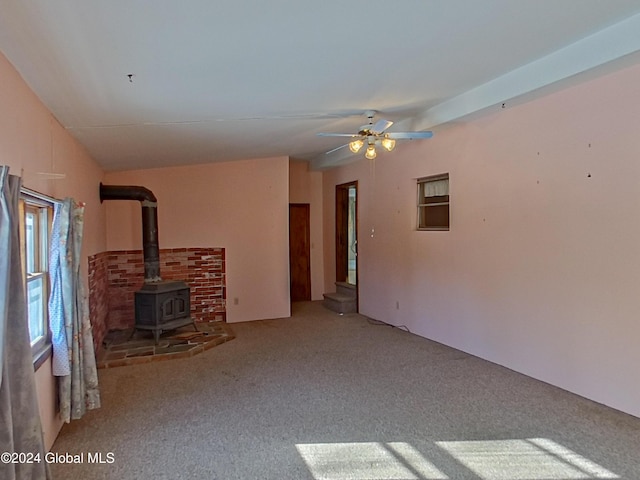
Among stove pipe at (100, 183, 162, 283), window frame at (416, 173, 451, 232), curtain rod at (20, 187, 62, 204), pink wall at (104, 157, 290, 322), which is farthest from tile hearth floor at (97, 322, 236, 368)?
window frame at (416, 173, 451, 232)

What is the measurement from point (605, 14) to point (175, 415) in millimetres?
3967

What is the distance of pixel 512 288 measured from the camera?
4.29 m

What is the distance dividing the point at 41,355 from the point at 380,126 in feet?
10.4

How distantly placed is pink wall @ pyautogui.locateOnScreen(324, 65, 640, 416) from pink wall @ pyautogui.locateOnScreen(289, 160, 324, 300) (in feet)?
9.04

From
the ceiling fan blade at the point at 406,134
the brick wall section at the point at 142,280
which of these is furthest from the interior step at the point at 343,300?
the ceiling fan blade at the point at 406,134

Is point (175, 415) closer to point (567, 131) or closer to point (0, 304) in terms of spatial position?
point (0, 304)

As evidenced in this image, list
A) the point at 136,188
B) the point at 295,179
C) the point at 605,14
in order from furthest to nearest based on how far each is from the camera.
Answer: the point at 295,179, the point at 136,188, the point at 605,14

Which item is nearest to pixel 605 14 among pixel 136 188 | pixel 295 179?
pixel 136 188

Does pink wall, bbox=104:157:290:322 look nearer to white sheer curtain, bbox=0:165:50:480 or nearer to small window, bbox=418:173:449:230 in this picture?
small window, bbox=418:173:449:230

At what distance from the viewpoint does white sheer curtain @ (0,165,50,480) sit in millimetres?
1905

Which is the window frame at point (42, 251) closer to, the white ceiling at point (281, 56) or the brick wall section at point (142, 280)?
the white ceiling at point (281, 56)

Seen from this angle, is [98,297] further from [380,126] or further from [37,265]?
[380,126]

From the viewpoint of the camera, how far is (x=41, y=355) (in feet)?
9.13

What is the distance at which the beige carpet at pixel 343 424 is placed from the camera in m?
2.59
